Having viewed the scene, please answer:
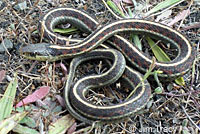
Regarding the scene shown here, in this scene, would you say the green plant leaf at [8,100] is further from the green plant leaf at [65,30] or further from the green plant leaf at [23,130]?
the green plant leaf at [65,30]

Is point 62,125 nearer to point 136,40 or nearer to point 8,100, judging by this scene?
point 8,100

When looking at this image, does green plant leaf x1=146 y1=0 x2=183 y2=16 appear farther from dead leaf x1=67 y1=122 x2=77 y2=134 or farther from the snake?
dead leaf x1=67 y1=122 x2=77 y2=134

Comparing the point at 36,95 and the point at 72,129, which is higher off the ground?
the point at 36,95

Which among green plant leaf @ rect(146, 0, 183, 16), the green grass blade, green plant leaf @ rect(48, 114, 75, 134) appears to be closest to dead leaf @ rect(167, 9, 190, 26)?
green plant leaf @ rect(146, 0, 183, 16)

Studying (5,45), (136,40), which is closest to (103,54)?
(136,40)

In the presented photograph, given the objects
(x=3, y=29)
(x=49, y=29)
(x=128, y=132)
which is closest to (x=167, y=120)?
(x=128, y=132)

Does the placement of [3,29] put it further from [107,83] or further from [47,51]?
[107,83]

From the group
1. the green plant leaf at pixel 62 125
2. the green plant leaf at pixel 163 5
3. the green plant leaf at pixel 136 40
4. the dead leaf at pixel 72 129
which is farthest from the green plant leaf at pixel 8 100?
the green plant leaf at pixel 163 5
